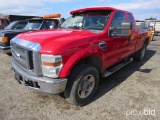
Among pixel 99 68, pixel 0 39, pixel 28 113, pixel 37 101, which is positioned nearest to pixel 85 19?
pixel 99 68

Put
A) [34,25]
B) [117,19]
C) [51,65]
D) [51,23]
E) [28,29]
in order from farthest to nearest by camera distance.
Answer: [51,23], [34,25], [28,29], [117,19], [51,65]

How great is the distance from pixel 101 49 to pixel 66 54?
39.0 inches

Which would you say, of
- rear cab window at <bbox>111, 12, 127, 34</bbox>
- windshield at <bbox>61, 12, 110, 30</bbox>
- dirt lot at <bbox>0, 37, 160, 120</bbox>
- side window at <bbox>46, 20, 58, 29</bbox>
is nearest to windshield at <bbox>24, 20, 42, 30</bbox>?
side window at <bbox>46, 20, 58, 29</bbox>

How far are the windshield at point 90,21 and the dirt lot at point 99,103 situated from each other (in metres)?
1.52

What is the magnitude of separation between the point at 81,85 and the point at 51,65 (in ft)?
2.75

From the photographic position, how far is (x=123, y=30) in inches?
131

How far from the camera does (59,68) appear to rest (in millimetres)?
2578

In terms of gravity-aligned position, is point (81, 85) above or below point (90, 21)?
below

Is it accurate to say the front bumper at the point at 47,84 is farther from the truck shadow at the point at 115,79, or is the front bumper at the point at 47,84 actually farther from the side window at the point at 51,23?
the side window at the point at 51,23

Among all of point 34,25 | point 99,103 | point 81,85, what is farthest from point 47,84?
point 34,25

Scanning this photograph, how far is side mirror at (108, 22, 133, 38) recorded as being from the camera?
3200 millimetres

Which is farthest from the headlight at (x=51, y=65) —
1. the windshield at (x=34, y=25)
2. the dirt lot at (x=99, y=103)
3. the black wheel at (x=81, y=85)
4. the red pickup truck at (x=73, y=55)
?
the windshield at (x=34, y=25)

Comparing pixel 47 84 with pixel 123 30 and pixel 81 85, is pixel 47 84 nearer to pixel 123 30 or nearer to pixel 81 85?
pixel 81 85

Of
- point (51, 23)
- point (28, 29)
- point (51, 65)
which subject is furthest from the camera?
point (51, 23)
